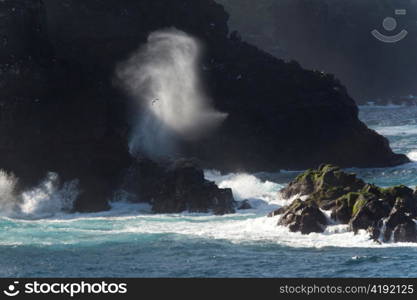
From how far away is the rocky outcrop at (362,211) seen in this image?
57.7 m

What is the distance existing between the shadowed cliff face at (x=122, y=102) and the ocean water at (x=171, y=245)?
3310 millimetres

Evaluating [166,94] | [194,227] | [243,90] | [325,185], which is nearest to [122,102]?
[166,94]

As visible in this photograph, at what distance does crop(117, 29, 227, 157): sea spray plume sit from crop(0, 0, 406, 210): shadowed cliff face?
45.5 inches

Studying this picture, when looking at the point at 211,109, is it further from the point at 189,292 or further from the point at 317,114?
the point at 189,292

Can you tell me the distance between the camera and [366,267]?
5103cm

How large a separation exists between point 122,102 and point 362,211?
124ft

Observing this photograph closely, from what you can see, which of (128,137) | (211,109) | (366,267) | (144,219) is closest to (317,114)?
(211,109)

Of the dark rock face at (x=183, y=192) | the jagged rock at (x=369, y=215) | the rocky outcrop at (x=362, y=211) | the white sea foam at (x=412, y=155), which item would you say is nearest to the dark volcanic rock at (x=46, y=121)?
the dark rock face at (x=183, y=192)

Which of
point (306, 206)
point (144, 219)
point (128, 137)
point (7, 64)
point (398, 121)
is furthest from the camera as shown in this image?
point (398, 121)

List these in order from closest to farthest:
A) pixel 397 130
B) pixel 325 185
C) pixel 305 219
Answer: pixel 305 219 → pixel 325 185 → pixel 397 130

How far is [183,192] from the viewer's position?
2867 inches

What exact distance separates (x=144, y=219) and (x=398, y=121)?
338 feet

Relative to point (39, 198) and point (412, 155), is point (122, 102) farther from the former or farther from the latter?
point (412, 155)

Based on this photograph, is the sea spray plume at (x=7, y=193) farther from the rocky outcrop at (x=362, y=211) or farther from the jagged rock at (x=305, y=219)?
the jagged rock at (x=305, y=219)
